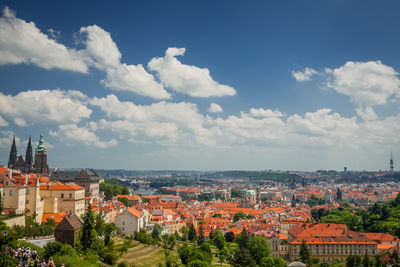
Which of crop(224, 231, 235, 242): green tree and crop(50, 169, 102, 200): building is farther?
crop(50, 169, 102, 200): building

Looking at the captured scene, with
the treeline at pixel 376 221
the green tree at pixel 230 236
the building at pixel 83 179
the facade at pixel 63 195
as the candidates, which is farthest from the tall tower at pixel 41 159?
the treeline at pixel 376 221

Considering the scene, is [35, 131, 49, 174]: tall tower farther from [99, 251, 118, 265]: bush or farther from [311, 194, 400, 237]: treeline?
[311, 194, 400, 237]: treeline

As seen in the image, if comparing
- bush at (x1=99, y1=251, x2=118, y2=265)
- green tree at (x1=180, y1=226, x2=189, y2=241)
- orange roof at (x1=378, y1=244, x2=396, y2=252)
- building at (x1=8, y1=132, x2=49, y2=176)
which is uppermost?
building at (x1=8, y1=132, x2=49, y2=176)

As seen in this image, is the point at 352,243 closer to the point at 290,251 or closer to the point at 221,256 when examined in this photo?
the point at 290,251

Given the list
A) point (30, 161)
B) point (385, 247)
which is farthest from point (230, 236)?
point (30, 161)

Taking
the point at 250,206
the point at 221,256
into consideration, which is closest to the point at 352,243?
the point at 221,256

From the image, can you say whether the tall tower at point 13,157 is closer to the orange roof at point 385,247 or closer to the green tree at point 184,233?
the green tree at point 184,233

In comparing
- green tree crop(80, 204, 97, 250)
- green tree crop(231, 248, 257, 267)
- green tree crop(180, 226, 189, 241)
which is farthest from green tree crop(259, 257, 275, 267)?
green tree crop(80, 204, 97, 250)
